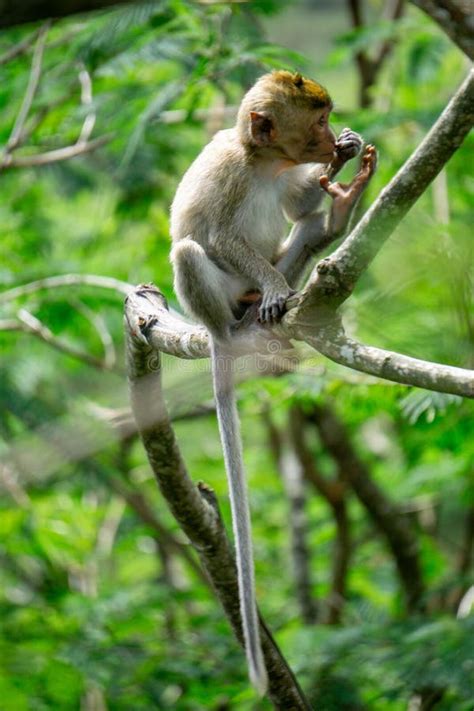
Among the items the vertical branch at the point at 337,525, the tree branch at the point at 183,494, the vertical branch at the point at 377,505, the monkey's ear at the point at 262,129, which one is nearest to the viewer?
the tree branch at the point at 183,494

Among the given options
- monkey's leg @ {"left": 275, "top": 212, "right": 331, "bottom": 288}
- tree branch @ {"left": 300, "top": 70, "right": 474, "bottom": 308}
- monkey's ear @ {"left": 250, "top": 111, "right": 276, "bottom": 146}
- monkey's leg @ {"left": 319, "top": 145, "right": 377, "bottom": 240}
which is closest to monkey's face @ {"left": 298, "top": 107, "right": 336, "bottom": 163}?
monkey's ear @ {"left": 250, "top": 111, "right": 276, "bottom": 146}

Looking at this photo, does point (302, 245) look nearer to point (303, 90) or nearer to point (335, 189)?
point (303, 90)

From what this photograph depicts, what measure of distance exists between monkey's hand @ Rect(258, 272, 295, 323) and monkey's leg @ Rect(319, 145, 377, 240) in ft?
1.28

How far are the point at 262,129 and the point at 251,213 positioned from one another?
448 mm

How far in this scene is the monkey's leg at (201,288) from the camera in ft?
17.1

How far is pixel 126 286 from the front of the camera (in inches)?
277

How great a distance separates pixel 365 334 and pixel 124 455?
424cm

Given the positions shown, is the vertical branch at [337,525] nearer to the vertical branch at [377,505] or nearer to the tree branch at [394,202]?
the vertical branch at [377,505]

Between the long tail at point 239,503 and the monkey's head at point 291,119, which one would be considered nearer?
the long tail at point 239,503

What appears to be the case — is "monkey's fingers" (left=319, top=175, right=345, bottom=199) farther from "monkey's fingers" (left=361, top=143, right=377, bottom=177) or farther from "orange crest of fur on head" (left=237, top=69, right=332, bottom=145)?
"orange crest of fur on head" (left=237, top=69, right=332, bottom=145)

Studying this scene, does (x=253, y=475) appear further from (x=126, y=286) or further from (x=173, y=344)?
(x=173, y=344)

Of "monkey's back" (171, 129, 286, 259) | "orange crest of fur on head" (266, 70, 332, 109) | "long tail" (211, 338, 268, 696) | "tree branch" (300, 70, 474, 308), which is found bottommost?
"long tail" (211, 338, 268, 696)

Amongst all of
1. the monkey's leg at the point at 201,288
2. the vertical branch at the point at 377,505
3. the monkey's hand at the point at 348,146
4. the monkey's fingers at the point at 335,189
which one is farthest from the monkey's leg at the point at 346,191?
the vertical branch at the point at 377,505

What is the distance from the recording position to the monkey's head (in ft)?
17.2
